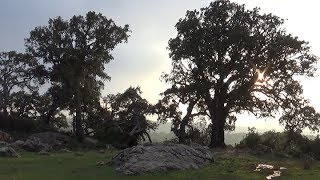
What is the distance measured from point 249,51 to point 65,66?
81.6 ft

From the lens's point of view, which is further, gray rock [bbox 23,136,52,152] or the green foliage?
the green foliage

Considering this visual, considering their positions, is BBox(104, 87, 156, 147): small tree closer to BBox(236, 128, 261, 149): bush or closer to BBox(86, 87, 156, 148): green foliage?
BBox(86, 87, 156, 148): green foliage

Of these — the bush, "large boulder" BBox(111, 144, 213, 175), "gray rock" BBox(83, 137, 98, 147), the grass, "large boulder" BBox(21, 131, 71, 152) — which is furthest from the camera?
"gray rock" BBox(83, 137, 98, 147)

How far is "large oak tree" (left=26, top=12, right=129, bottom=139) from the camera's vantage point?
202 ft

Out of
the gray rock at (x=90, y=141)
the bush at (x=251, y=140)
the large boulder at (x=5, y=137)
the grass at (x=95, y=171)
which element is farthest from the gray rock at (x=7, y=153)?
the bush at (x=251, y=140)

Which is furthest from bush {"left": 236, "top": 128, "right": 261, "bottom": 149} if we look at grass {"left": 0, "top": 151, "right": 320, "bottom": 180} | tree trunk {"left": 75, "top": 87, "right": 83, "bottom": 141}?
tree trunk {"left": 75, "top": 87, "right": 83, "bottom": 141}

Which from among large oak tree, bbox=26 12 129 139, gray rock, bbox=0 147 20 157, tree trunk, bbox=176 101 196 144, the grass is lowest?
the grass

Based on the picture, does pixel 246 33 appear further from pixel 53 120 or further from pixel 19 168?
pixel 53 120

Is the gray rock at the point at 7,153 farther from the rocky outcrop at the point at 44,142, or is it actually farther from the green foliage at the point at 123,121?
the green foliage at the point at 123,121

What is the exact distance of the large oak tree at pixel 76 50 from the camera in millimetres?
61688

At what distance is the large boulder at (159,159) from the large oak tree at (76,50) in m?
28.6

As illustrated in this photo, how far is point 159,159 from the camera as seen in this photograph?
3241 centimetres

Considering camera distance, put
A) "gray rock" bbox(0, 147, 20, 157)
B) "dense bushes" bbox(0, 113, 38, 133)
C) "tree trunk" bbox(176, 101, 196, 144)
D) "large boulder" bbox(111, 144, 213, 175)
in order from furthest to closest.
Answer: "dense bushes" bbox(0, 113, 38, 133), "tree trunk" bbox(176, 101, 196, 144), "gray rock" bbox(0, 147, 20, 157), "large boulder" bbox(111, 144, 213, 175)

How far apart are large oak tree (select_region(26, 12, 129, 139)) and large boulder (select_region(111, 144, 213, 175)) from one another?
28642mm
